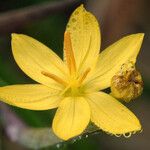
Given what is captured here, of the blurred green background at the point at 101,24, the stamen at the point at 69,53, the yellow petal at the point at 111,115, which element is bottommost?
the blurred green background at the point at 101,24

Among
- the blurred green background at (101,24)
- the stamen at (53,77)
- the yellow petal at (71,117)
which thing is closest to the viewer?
the yellow petal at (71,117)

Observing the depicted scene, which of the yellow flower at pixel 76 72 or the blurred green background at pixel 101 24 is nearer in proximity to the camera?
the yellow flower at pixel 76 72

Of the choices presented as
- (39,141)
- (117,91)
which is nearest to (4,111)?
(39,141)

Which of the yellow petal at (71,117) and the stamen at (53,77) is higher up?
the stamen at (53,77)

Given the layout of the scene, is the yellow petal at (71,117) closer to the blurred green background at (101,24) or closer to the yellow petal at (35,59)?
the yellow petal at (35,59)

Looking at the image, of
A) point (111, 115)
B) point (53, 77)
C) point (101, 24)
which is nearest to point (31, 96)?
point (53, 77)

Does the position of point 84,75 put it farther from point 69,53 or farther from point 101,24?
point 101,24

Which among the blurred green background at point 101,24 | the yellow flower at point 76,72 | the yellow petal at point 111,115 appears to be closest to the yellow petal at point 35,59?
the yellow flower at point 76,72
